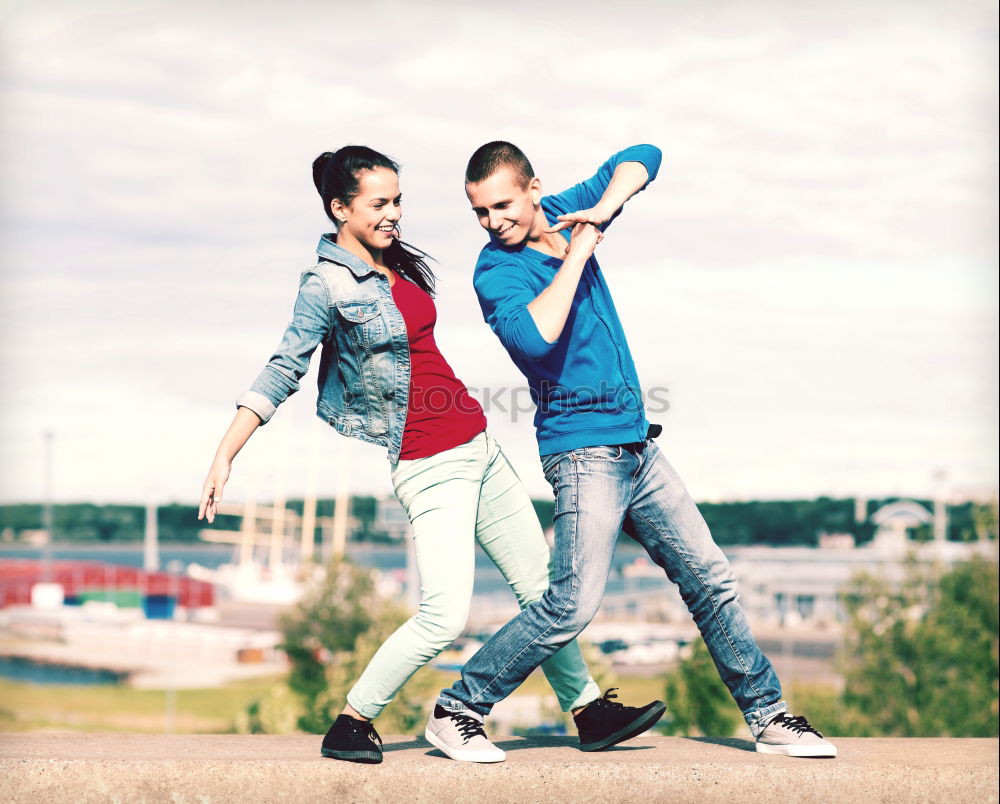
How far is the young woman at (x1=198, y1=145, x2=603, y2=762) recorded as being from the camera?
4023 mm

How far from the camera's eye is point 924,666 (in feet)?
100

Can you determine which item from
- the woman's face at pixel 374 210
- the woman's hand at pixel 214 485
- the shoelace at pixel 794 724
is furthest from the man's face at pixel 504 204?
the shoelace at pixel 794 724

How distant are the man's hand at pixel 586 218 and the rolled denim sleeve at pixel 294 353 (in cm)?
92

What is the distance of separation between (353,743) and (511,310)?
174cm

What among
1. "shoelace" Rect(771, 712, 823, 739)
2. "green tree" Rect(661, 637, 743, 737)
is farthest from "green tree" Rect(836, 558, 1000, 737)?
"shoelace" Rect(771, 712, 823, 739)

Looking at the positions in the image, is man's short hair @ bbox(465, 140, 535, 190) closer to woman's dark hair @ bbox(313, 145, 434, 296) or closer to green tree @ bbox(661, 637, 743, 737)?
woman's dark hair @ bbox(313, 145, 434, 296)

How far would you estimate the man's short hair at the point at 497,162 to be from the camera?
4.05 m

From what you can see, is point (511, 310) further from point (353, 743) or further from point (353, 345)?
point (353, 743)

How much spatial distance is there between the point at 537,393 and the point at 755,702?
152 cm

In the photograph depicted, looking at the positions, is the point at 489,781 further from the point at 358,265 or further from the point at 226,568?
the point at 226,568

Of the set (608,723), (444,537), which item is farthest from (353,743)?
(608,723)

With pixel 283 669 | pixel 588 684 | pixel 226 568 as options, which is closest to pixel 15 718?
pixel 283 669

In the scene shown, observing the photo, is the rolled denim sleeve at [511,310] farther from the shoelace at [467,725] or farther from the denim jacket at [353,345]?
the shoelace at [467,725]

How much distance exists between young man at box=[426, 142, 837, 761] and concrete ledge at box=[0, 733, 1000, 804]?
17 cm
